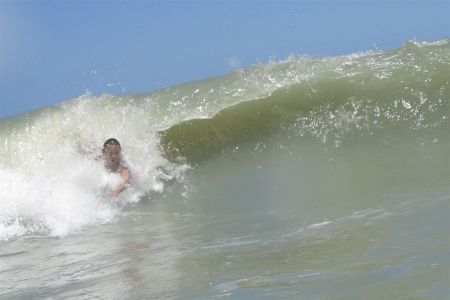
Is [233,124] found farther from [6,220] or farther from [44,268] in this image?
[44,268]

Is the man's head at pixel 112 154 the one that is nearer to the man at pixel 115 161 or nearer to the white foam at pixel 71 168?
the man at pixel 115 161

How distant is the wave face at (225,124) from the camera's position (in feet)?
25.8

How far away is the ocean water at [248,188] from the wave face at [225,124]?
3cm

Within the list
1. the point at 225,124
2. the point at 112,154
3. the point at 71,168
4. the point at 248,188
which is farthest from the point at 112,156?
the point at 225,124

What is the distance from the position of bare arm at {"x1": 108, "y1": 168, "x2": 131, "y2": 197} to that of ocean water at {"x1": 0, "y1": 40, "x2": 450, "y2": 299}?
0.29 ft

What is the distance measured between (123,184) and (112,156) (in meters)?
0.49

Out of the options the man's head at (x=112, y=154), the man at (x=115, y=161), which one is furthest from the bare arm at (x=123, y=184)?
the man's head at (x=112, y=154)

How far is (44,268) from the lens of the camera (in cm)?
454

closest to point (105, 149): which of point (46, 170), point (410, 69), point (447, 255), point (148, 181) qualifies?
point (148, 181)

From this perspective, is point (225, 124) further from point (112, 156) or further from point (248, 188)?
point (248, 188)

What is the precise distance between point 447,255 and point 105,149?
5.72 meters

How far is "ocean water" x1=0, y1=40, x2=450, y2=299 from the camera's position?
133 inches

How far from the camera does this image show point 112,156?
Answer: 8.23 metres

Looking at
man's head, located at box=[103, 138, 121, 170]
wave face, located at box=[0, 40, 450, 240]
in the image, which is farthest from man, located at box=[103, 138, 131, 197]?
wave face, located at box=[0, 40, 450, 240]
